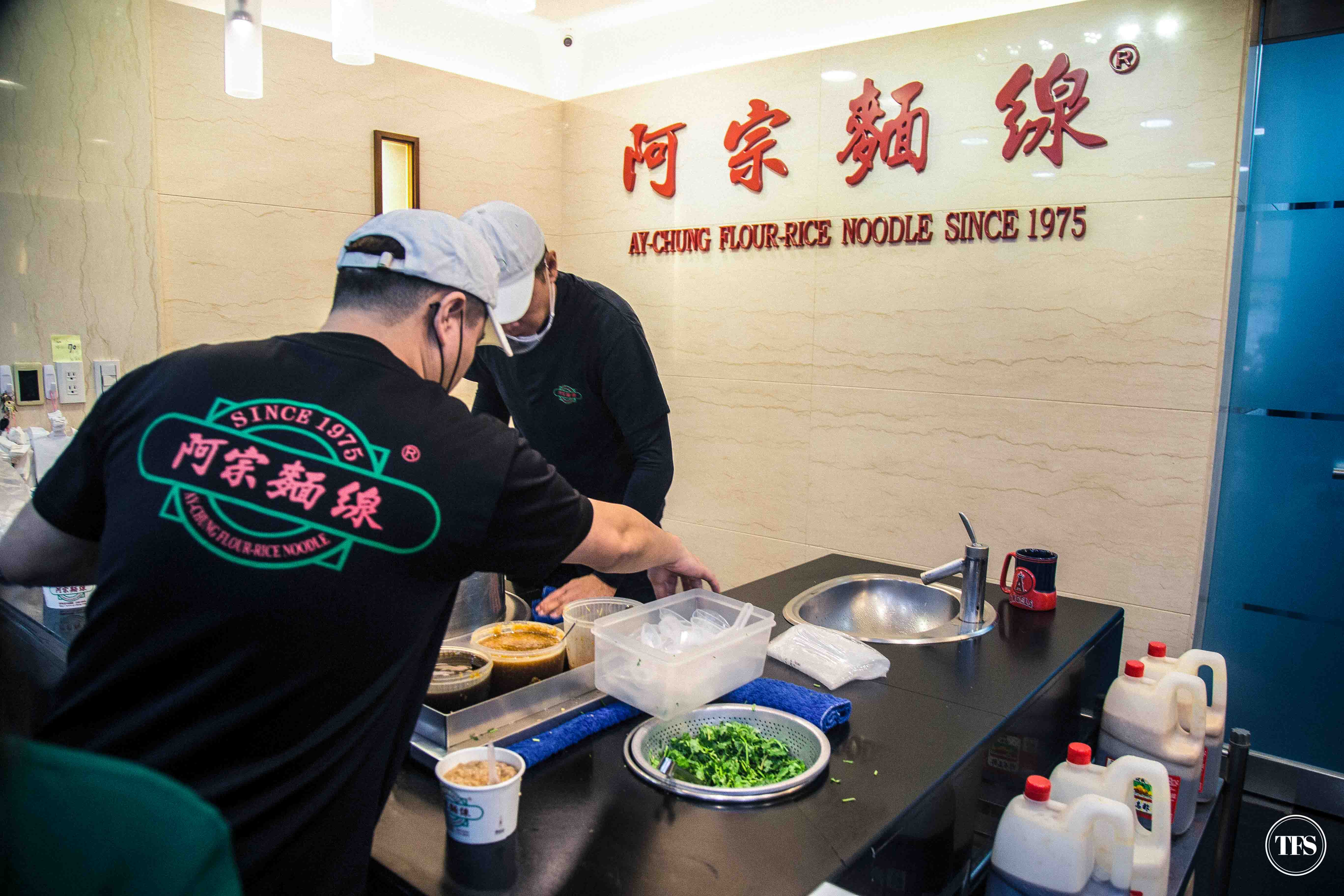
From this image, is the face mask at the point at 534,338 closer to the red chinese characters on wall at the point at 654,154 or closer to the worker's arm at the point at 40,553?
the worker's arm at the point at 40,553

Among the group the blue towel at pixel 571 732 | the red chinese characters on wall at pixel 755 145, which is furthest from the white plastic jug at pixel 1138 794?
the red chinese characters on wall at pixel 755 145

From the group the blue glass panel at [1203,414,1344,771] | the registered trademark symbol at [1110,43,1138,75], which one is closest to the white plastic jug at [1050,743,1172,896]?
the blue glass panel at [1203,414,1344,771]

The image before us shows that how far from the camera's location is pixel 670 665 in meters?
1.27

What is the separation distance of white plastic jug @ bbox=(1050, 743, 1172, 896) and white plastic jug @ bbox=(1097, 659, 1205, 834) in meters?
0.24

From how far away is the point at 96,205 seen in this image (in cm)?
276

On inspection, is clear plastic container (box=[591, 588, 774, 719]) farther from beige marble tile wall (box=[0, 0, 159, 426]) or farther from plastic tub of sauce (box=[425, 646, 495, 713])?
beige marble tile wall (box=[0, 0, 159, 426])

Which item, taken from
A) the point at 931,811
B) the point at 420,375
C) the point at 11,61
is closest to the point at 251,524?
the point at 420,375

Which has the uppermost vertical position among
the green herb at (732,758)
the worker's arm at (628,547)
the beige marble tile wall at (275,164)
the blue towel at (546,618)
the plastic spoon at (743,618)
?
the beige marble tile wall at (275,164)

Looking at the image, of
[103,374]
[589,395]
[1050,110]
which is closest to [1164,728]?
[589,395]

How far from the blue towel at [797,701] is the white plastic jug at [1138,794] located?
361 millimetres

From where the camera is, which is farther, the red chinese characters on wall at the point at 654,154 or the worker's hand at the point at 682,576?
the red chinese characters on wall at the point at 654,154

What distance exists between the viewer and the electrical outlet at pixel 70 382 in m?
2.77

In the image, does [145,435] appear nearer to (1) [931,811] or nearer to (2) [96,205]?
(1) [931,811]

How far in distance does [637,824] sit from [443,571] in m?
0.43
